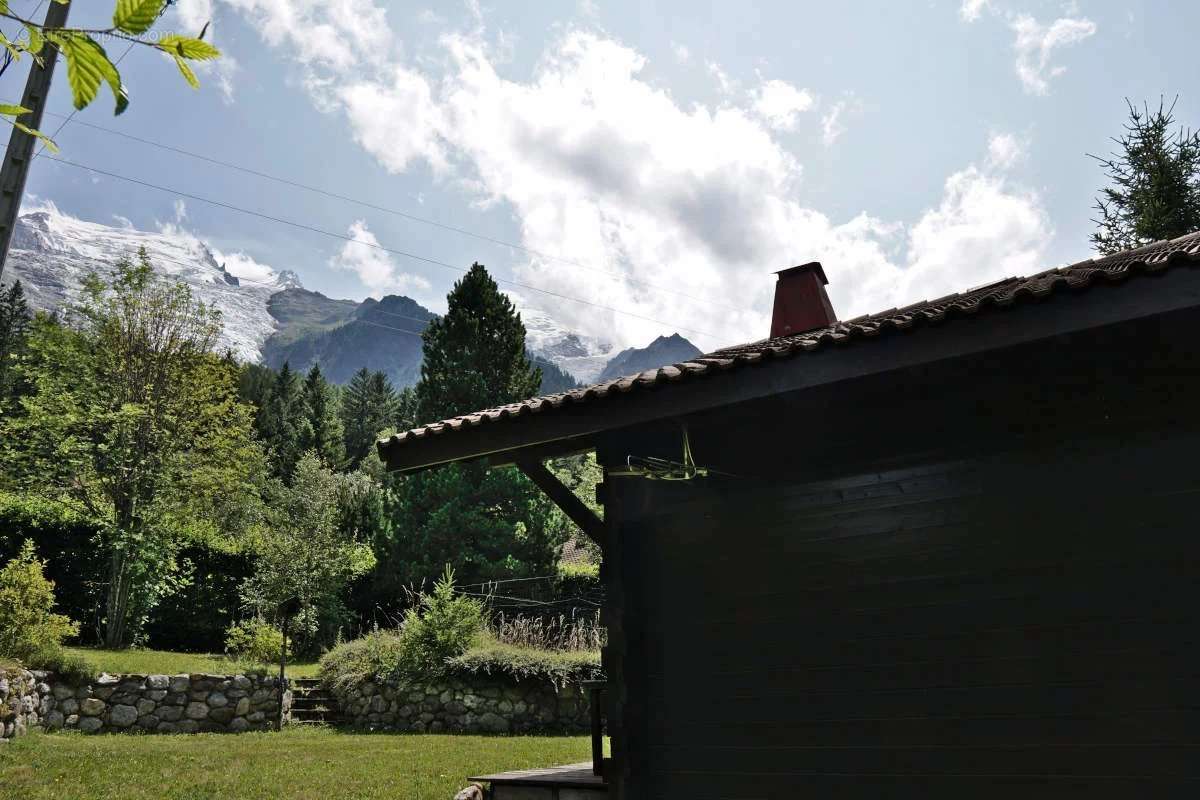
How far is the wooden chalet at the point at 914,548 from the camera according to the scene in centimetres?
401

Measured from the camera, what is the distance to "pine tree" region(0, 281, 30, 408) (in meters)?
40.0

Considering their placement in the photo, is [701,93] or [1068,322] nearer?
[1068,322]

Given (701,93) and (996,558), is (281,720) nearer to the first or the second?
(701,93)

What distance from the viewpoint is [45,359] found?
64.8ft

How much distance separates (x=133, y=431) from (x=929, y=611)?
736 inches

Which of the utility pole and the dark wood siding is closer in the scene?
the utility pole

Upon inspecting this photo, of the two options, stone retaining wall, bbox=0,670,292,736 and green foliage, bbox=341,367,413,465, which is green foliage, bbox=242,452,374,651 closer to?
stone retaining wall, bbox=0,670,292,736

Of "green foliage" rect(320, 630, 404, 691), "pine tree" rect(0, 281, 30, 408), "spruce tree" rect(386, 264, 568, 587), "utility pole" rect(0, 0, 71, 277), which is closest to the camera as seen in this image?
"utility pole" rect(0, 0, 71, 277)

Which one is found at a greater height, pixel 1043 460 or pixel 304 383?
pixel 304 383

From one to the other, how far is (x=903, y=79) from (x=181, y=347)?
17582 millimetres

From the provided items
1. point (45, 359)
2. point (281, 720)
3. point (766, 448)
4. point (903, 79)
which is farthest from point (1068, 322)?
point (45, 359)

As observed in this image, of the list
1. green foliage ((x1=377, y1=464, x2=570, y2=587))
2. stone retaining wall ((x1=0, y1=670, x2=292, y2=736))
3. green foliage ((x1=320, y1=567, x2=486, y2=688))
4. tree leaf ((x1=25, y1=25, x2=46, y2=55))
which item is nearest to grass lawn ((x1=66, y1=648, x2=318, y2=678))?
stone retaining wall ((x1=0, y1=670, x2=292, y2=736))

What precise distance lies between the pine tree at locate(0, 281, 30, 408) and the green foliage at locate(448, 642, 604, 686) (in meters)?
34.3

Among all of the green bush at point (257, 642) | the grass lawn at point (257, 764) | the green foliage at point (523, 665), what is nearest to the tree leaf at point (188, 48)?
the grass lawn at point (257, 764)
